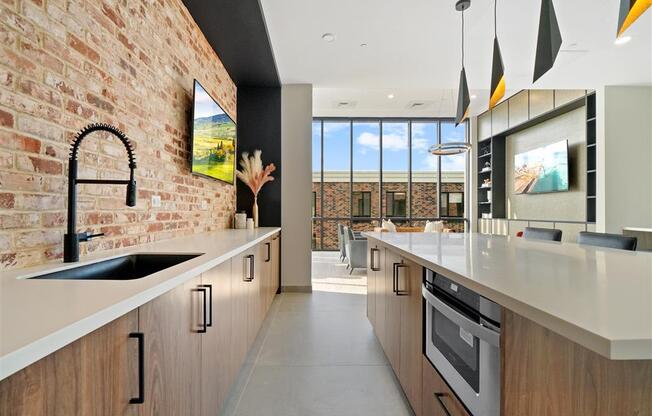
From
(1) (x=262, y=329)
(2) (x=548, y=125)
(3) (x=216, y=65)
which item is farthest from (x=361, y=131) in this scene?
(1) (x=262, y=329)

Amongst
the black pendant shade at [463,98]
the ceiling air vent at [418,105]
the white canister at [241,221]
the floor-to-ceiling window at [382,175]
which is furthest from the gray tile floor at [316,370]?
the ceiling air vent at [418,105]

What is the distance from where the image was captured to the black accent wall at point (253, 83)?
3.11m

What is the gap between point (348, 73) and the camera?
14.9 ft

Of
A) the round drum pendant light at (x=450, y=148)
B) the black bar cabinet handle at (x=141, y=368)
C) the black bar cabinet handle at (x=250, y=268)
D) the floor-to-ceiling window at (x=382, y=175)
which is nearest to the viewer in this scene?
the black bar cabinet handle at (x=141, y=368)

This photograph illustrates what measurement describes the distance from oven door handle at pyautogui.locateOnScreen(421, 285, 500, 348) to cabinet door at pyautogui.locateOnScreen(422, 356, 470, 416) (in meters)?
0.26

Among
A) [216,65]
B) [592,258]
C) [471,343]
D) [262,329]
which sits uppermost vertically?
[216,65]

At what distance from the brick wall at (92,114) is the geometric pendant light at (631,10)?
218 centimetres

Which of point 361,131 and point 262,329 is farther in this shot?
point 361,131

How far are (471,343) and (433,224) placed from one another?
646 centimetres

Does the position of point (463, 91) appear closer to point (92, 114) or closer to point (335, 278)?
point (92, 114)

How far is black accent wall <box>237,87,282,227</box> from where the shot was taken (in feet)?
15.3

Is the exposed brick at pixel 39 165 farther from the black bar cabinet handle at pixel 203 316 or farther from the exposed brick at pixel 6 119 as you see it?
the black bar cabinet handle at pixel 203 316

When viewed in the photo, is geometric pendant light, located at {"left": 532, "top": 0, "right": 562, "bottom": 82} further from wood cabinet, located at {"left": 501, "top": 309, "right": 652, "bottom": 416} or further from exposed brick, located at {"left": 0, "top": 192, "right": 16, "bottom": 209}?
exposed brick, located at {"left": 0, "top": 192, "right": 16, "bottom": 209}

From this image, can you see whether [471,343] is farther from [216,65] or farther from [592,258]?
[216,65]
